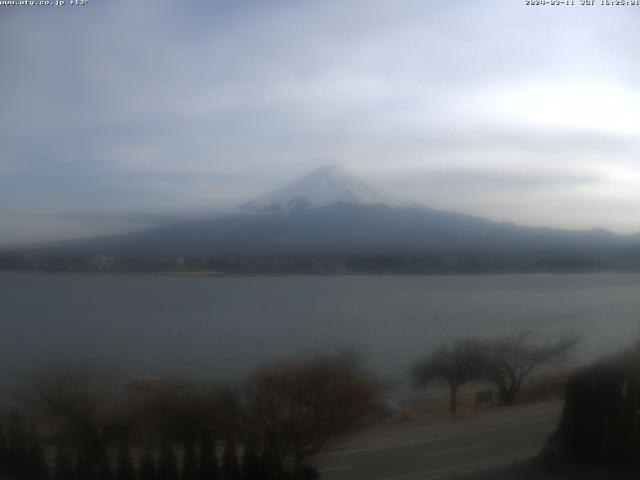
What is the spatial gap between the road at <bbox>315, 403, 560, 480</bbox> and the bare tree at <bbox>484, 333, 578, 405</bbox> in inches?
6.2

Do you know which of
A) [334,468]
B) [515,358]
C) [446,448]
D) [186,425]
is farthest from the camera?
[515,358]

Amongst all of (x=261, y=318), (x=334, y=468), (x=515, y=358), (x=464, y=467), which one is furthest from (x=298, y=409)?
(x=515, y=358)

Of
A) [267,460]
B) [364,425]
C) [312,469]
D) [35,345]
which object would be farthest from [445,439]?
[35,345]

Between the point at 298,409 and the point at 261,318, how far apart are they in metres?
0.56

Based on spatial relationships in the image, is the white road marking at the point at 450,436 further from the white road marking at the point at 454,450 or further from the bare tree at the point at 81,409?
the bare tree at the point at 81,409

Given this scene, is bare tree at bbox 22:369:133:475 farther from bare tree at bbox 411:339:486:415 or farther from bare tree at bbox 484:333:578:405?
bare tree at bbox 484:333:578:405

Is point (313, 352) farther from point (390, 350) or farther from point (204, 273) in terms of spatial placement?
point (204, 273)

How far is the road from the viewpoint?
124 inches

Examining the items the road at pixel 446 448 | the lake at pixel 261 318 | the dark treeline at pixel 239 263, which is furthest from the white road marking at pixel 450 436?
the dark treeline at pixel 239 263

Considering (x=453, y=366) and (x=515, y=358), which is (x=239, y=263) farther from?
(x=515, y=358)

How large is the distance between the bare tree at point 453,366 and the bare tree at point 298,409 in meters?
0.36

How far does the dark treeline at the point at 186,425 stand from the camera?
3014mm

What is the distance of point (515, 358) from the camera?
11.4 ft

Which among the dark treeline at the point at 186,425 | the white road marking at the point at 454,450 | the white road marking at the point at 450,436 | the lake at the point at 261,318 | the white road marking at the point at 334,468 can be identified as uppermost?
the lake at the point at 261,318
